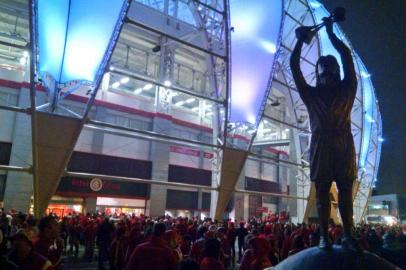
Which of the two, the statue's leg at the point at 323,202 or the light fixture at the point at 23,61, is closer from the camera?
the statue's leg at the point at 323,202

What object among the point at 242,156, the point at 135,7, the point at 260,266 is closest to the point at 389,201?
the point at 242,156

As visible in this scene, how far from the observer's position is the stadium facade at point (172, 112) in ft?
48.5

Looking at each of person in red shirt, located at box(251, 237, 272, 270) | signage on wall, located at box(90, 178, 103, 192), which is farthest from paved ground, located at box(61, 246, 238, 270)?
signage on wall, located at box(90, 178, 103, 192)

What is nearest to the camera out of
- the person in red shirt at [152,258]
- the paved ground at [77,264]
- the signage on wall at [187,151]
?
the person in red shirt at [152,258]

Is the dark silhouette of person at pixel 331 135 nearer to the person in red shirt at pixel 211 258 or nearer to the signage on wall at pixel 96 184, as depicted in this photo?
the person in red shirt at pixel 211 258

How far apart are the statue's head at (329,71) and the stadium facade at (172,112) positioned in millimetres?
8941

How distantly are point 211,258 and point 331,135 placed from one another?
1699 mm

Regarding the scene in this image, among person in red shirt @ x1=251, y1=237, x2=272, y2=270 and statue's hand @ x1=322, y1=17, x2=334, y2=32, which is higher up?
statue's hand @ x1=322, y1=17, x2=334, y2=32

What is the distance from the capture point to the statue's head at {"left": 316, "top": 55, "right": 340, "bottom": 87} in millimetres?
3553

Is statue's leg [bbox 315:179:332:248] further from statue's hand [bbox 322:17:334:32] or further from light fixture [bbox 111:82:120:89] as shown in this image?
light fixture [bbox 111:82:120:89]

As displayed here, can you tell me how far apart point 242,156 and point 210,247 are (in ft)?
39.4

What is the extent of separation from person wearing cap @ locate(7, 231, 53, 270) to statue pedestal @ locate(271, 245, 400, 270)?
2.02 metres

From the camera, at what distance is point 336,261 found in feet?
9.25

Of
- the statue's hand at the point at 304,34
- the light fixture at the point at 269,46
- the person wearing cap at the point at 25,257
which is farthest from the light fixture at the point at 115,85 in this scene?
the person wearing cap at the point at 25,257
